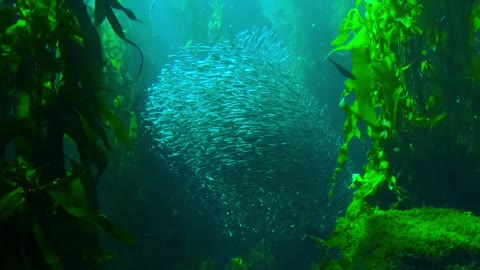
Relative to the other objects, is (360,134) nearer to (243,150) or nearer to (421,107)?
(421,107)

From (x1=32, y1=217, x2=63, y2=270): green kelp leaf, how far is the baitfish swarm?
139 inches

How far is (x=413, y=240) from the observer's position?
6.72ft

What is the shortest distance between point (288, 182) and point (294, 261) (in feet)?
3.61

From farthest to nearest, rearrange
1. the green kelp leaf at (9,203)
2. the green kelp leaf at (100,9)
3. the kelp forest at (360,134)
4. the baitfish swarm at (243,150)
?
1. the baitfish swarm at (243,150)
2. the green kelp leaf at (100,9)
3. the kelp forest at (360,134)
4. the green kelp leaf at (9,203)

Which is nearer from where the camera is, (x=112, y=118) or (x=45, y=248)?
(x=45, y=248)

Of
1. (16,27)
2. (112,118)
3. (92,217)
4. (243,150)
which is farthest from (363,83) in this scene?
(243,150)

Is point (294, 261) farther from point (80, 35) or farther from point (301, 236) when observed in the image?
point (80, 35)

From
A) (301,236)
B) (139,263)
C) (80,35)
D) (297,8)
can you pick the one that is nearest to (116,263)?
(139,263)

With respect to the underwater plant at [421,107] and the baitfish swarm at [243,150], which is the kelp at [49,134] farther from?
the baitfish swarm at [243,150]

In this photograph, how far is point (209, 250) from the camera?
561 cm

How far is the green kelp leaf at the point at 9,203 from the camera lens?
6.30 feet

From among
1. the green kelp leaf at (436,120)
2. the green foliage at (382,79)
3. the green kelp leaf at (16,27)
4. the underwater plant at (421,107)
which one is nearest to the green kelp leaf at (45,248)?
the green kelp leaf at (16,27)

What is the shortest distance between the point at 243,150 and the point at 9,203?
376 centimetres

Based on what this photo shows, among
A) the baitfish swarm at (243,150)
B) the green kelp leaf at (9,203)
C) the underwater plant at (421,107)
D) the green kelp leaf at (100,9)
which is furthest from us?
the baitfish swarm at (243,150)
